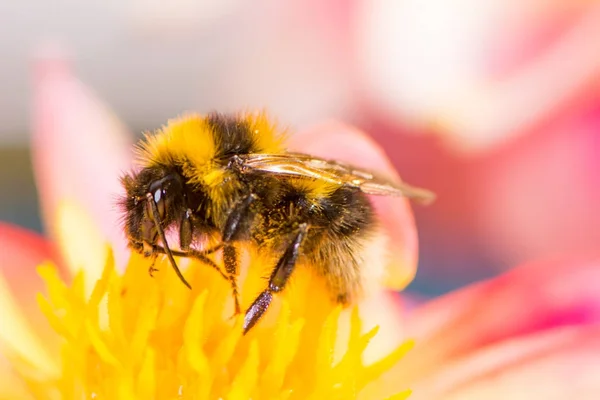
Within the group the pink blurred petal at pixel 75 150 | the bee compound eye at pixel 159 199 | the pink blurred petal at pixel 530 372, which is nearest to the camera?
the bee compound eye at pixel 159 199

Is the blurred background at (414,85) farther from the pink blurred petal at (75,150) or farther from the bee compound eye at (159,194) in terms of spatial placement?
the bee compound eye at (159,194)

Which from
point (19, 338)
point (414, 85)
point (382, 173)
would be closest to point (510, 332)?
point (382, 173)

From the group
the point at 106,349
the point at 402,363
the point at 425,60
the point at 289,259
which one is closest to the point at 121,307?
the point at 106,349

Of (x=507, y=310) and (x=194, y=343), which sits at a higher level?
(x=507, y=310)

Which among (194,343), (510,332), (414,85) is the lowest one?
(194,343)

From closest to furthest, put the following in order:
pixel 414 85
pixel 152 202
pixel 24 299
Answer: pixel 152 202 < pixel 24 299 < pixel 414 85

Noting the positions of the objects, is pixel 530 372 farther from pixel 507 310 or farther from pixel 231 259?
pixel 231 259

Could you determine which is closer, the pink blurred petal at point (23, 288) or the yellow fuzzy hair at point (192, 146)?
the yellow fuzzy hair at point (192, 146)

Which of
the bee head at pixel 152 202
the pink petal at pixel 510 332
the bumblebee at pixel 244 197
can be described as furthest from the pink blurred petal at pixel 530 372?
the bee head at pixel 152 202
